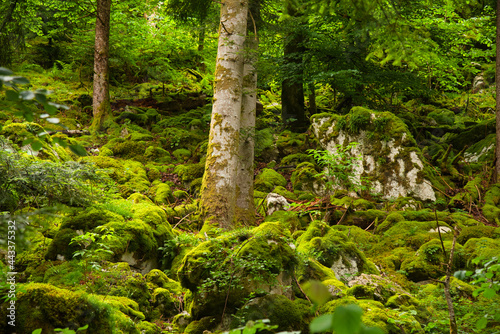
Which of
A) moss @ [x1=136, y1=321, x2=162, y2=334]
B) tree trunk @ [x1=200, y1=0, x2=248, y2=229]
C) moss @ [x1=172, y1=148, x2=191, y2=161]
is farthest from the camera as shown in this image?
moss @ [x1=172, y1=148, x2=191, y2=161]

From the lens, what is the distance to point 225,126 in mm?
5906

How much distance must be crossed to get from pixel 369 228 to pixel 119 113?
350 inches

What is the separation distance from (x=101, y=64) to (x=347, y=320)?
11.2m

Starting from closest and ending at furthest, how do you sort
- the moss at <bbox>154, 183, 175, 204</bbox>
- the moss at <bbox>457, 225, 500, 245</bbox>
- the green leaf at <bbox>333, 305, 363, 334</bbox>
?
the green leaf at <bbox>333, 305, 363, 334</bbox> → the moss at <bbox>457, 225, 500, 245</bbox> → the moss at <bbox>154, 183, 175, 204</bbox>

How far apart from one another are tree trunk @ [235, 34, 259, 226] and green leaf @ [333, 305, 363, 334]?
523 cm

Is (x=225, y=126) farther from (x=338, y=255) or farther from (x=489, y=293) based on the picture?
(x=489, y=293)

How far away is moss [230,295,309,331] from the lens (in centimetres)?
294

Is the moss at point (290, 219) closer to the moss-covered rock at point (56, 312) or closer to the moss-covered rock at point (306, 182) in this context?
the moss-covered rock at point (306, 182)

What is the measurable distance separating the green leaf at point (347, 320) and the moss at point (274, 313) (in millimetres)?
2334

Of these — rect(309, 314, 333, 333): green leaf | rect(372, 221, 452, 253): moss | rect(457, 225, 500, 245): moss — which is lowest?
rect(372, 221, 452, 253): moss

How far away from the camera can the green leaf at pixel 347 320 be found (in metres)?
0.74

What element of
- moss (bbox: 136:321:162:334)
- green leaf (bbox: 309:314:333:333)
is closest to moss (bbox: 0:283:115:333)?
moss (bbox: 136:321:162:334)

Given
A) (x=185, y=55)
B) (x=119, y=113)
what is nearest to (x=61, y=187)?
(x=119, y=113)

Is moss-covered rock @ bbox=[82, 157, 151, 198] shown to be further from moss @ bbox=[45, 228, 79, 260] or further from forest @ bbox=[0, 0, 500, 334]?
moss @ bbox=[45, 228, 79, 260]
